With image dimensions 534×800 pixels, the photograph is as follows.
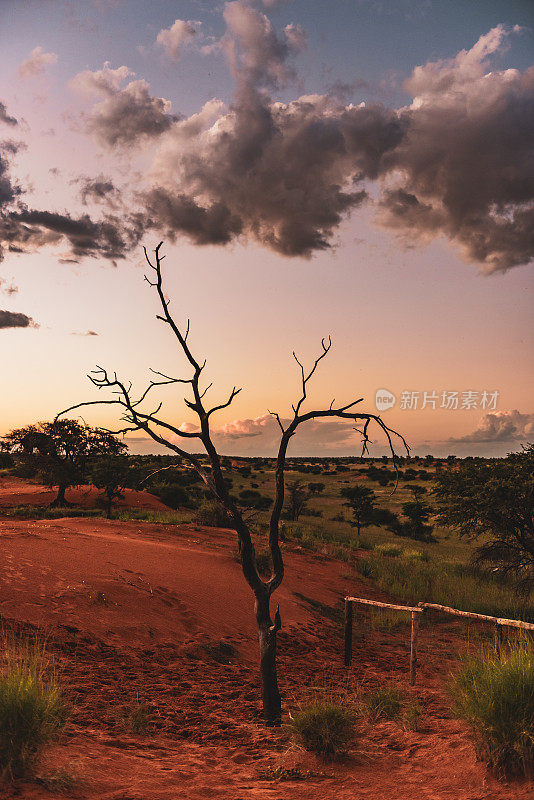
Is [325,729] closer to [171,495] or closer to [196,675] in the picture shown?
[196,675]

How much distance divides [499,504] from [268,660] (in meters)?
13.9

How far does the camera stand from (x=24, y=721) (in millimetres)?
5148

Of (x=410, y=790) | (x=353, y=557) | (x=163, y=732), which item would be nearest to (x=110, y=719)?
(x=163, y=732)

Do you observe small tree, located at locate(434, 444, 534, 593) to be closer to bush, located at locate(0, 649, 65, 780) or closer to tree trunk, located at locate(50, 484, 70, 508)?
bush, located at locate(0, 649, 65, 780)

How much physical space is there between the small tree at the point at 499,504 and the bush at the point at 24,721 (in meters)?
16.5

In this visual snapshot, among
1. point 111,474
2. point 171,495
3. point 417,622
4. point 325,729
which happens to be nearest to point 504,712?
point 325,729

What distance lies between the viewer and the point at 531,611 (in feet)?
54.5

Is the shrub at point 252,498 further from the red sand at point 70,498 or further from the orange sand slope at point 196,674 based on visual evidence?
the orange sand slope at point 196,674

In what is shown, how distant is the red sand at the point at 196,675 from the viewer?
5312 mm

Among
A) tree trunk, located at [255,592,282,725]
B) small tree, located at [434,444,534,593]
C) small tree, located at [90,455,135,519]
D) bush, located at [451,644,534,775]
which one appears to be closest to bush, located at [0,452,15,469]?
small tree, located at [90,455,135,519]

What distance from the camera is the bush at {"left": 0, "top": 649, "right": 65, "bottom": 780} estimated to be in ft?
15.8

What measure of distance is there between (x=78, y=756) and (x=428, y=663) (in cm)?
851

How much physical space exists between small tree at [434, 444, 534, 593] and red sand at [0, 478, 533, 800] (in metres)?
4.83

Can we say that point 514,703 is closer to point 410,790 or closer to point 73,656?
point 410,790
